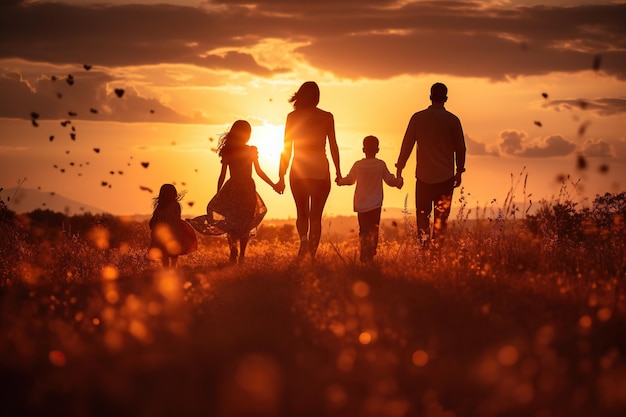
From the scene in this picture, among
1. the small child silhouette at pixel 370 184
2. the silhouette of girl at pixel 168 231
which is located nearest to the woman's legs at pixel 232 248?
the silhouette of girl at pixel 168 231

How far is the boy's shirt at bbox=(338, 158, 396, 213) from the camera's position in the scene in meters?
13.0

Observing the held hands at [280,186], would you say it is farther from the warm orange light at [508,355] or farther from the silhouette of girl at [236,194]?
the warm orange light at [508,355]

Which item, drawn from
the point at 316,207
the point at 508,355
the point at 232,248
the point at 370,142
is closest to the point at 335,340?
the point at 508,355

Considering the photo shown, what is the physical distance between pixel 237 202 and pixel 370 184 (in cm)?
246

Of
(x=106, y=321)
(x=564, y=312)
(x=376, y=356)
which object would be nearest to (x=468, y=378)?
(x=376, y=356)

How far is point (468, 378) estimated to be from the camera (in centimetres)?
660

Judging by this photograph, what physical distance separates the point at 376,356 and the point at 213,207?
24.7 ft

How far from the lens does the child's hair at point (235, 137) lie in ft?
45.4

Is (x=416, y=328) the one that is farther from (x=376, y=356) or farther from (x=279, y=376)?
(x=279, y=376)

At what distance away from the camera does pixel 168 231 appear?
1394cm

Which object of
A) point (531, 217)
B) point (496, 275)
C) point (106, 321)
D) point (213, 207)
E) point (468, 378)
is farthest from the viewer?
point (531, 217)

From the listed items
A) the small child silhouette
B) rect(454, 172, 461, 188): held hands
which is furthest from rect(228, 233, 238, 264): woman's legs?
rect(454, 172, 461, 188): held hands

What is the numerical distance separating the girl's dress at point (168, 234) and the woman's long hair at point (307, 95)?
301 cm

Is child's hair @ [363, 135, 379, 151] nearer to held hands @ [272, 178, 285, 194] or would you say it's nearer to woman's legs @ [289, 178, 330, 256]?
woman's legs @ [289, 178, 330, 256]
